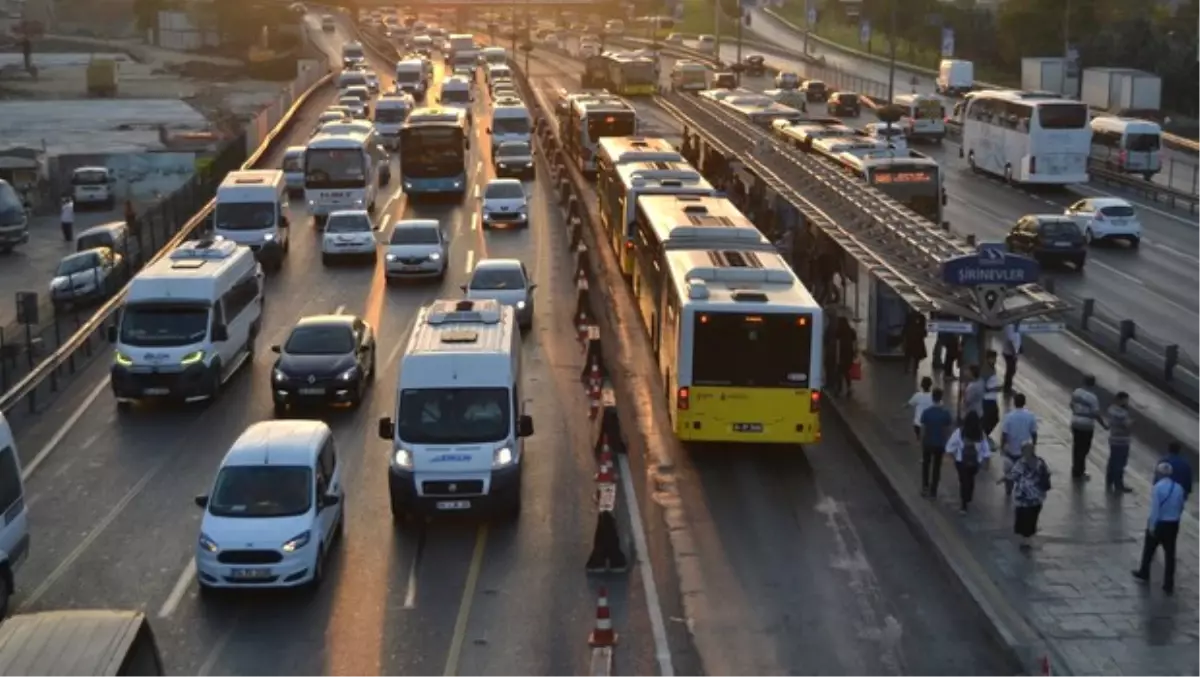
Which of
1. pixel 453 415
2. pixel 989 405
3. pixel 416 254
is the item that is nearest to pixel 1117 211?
pixel 416 254

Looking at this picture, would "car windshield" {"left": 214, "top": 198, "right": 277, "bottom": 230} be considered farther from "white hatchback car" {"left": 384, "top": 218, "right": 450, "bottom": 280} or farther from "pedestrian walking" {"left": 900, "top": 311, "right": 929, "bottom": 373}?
"pedestrian walking" {"left": 900, "top": 311, "right": 929, "bottom": 373}

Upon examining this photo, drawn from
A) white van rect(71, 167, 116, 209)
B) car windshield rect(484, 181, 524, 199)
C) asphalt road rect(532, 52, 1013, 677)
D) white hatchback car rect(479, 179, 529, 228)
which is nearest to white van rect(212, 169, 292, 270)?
white hatchback car rect(479, 179, 529, 228)

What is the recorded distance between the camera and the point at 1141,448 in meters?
24.7

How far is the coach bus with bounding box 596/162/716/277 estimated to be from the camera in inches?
1420

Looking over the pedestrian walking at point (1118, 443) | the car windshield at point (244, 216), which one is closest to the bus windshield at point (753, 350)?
the pedestrian walking at point (1118, 443)

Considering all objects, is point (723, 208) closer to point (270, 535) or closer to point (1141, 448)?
point (1141, 448)

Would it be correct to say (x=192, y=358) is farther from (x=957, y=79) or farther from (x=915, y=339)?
(x=957, y=79)

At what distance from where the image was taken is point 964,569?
18.2 m

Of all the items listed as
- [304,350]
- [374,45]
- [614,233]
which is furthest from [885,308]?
[374,45]

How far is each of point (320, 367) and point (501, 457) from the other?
7.12 m

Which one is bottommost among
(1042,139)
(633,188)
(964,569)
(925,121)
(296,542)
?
(925,121)

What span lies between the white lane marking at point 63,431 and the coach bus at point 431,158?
80.7 ft

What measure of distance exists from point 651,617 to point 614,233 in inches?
993

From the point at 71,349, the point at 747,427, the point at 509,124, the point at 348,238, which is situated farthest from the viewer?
the point at 509,124
